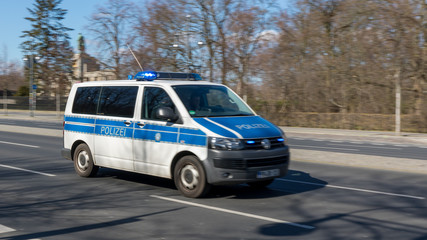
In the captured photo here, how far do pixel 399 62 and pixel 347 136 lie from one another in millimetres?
6276

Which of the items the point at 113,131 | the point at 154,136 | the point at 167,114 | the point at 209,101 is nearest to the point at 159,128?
the point at 154,136

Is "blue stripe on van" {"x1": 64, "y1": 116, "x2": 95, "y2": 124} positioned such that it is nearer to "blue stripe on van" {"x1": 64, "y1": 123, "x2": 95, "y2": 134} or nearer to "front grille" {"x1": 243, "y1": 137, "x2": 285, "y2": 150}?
"blue stripe on van" {"x1": 64, "y1": 123, "x2": 95, "y2": 134}

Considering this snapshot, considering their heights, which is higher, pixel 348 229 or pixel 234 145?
pixel 234 145

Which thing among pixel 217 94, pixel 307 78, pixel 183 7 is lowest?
pixel 217 94

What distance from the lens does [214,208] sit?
7090 millimetres

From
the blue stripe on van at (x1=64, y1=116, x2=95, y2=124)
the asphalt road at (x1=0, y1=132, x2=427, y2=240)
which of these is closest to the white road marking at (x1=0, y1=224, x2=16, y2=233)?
the asphalt road at (x1=0, y1=132, x2=427, y2=240)

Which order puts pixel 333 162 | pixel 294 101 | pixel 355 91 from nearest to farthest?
1. pixel 333 162
2. pixel 355 91
3. pixel 294 101

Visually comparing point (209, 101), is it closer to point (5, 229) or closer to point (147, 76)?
point (147, 76)

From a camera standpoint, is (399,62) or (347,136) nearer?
(347,136)

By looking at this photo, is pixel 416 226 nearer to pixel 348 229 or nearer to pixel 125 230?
pixel 348 229

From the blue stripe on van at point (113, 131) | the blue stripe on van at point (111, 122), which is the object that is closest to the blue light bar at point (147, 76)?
the blue stripe on van at point (111, 122)

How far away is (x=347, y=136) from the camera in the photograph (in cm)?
2744

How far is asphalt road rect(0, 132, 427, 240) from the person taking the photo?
580 centimetres

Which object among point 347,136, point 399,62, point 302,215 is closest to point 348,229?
point 302,215
